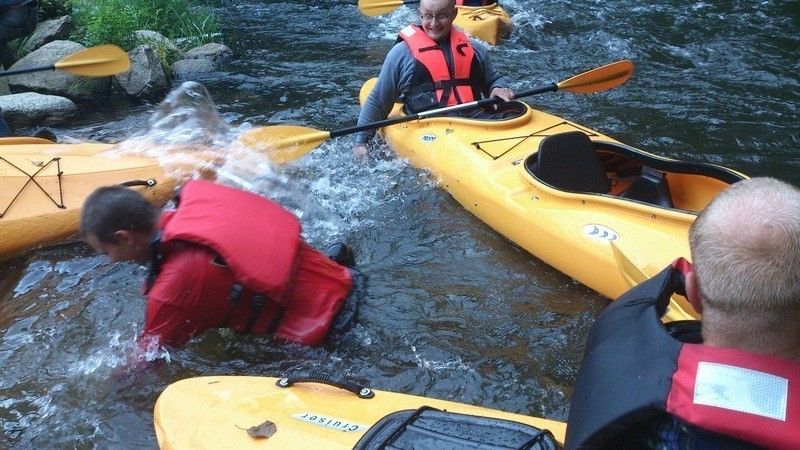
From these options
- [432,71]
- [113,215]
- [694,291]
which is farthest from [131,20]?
[694,291]

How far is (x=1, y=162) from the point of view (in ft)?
12.8

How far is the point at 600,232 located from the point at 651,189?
0.51 meters

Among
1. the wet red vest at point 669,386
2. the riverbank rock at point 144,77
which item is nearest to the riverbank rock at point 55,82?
the riverbank rock at point 144,77

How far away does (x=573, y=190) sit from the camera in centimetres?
357

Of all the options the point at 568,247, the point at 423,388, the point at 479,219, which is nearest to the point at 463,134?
the point at 479,219

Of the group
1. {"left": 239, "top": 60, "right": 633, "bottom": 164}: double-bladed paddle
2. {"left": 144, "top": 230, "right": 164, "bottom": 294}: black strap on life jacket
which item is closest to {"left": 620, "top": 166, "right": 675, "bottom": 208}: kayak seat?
{"left": 239, "top": 60, "right": 633, "bottom": 164}: double-bladed paddle

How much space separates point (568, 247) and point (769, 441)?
222cm

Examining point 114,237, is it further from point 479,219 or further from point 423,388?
point 479,219

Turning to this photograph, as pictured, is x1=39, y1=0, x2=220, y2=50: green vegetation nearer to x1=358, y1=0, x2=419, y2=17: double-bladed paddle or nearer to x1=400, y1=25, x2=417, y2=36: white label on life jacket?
x1=358, y1=0, x2=419, y2=17: double-bladed paddle

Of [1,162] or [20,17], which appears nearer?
[1,162]

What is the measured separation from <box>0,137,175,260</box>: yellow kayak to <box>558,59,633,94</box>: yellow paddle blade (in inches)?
96.5

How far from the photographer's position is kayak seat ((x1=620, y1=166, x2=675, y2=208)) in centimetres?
359

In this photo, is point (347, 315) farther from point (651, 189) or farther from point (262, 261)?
point (651, 189)

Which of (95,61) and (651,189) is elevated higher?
(95,61)
